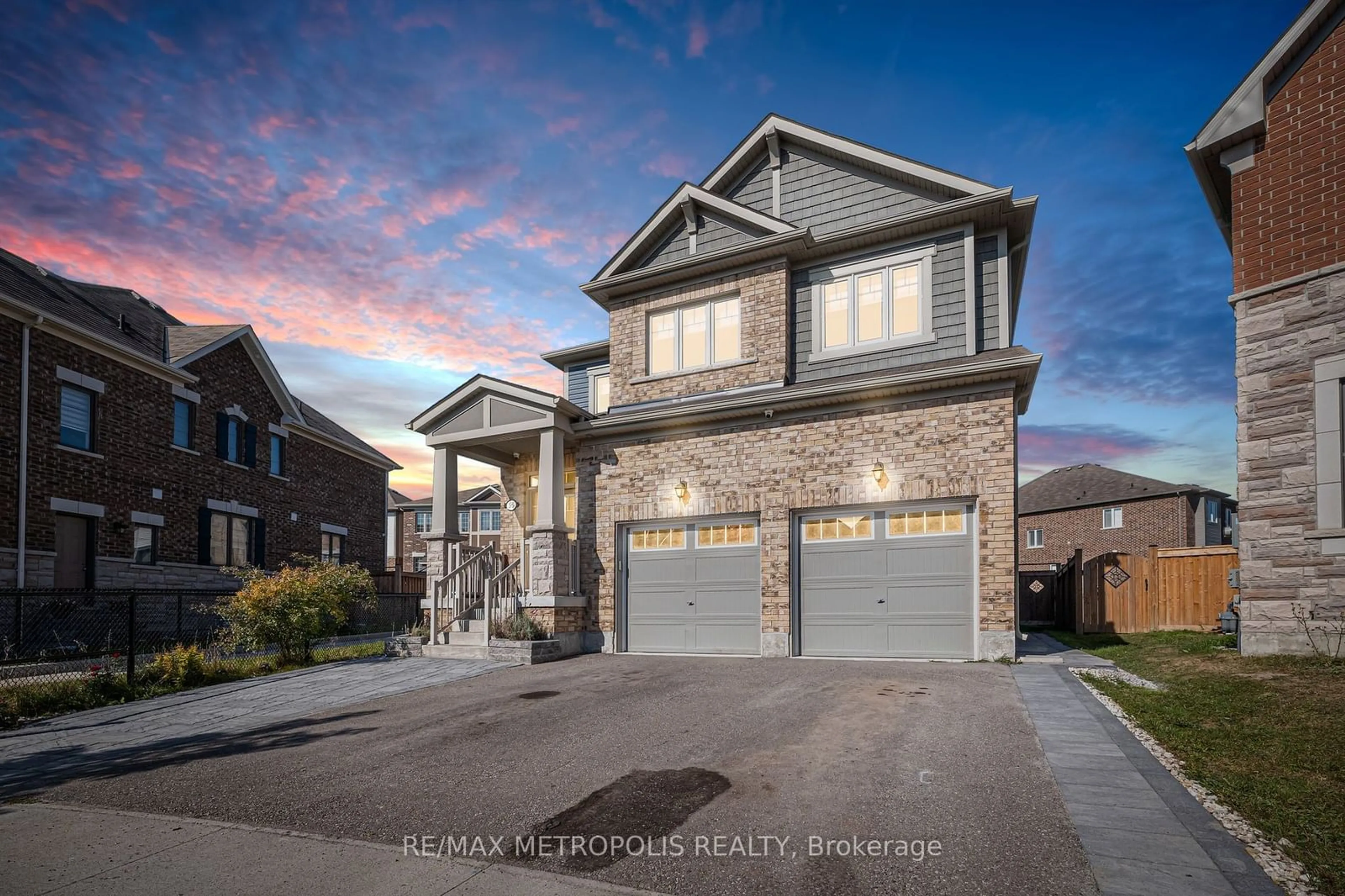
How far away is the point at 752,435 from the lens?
44.9 feet

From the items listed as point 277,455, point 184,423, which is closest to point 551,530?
point 184,423

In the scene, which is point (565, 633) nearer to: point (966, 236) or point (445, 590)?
point (445, 590)

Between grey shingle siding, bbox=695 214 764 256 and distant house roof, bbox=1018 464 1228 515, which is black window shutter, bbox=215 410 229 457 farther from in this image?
distant house roof, bbox=1018 464 1228 515

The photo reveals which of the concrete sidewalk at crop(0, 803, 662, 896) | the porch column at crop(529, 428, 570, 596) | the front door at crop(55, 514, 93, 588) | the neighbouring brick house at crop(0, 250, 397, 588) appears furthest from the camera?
the front door at crop(55, 514, 93, 588)

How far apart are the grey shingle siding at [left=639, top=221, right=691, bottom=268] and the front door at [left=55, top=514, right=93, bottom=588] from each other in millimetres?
14024

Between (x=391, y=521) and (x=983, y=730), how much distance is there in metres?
49.3

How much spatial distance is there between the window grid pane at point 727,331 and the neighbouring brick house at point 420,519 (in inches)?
1328

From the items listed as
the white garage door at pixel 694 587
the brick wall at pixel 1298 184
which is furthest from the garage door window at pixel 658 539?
the brick wall at pixel 1298 184

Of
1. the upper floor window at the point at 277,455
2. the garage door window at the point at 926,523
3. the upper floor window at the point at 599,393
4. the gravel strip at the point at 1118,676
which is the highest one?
the upper floor window at the point at 599,393

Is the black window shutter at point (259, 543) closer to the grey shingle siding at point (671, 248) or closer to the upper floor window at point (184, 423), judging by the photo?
the upper floor window at point (184, 423)

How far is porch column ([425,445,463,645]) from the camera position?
1441 cm

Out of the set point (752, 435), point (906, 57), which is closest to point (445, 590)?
point (752, 435)

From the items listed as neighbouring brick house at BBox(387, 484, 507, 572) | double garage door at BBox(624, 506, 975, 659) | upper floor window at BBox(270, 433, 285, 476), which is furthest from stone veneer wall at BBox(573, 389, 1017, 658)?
neighbouring brick house at BBox(387, 484, 507, 572)

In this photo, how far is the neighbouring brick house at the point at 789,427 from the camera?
11953 mm
